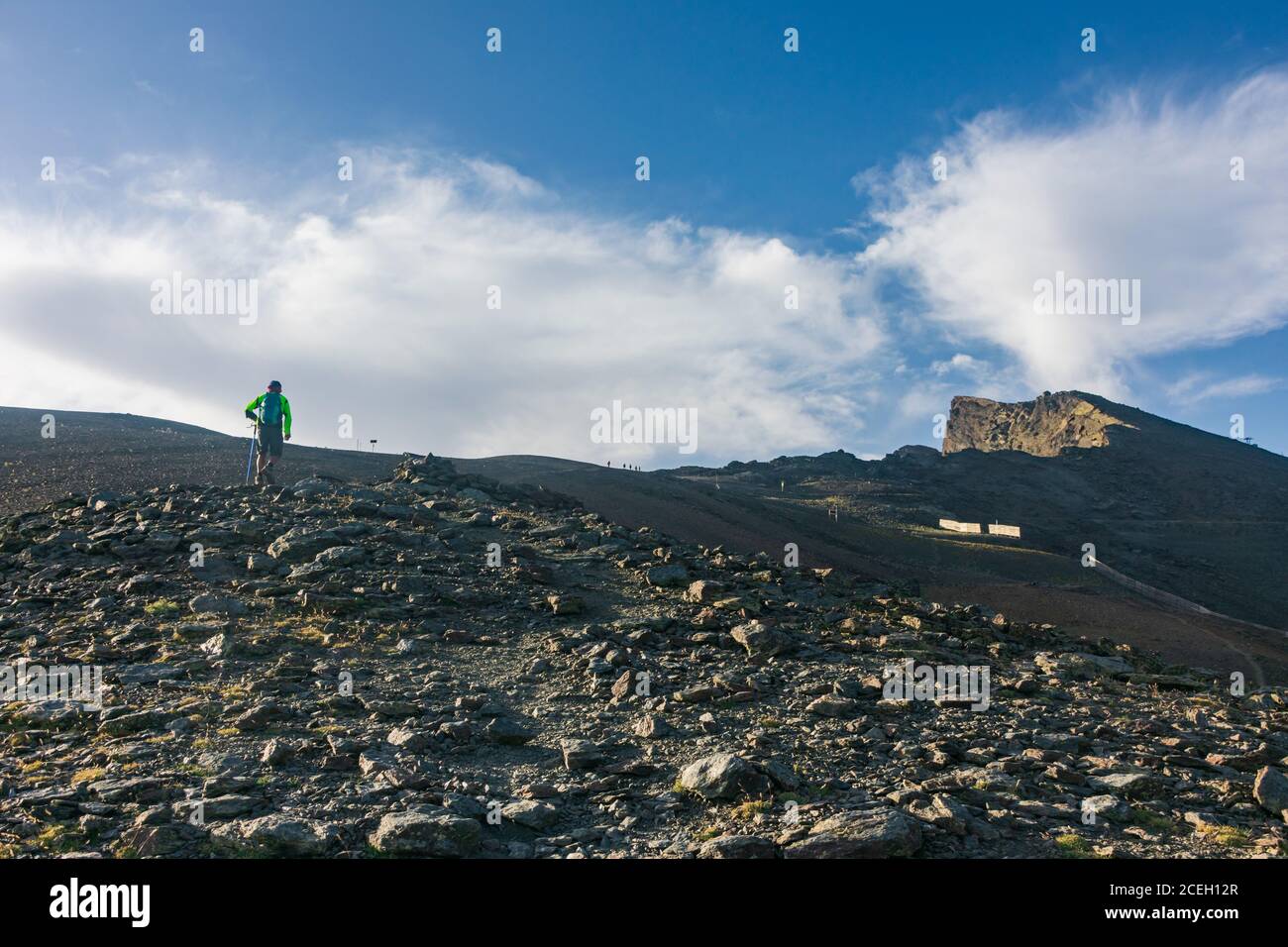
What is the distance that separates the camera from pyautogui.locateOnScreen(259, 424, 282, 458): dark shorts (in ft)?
61.1

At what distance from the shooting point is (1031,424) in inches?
4304

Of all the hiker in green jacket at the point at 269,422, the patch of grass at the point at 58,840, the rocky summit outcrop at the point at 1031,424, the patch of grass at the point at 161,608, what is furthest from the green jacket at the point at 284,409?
the rocky summit outcrop at the point at 1031,424

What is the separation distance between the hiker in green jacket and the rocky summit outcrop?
83290 mm

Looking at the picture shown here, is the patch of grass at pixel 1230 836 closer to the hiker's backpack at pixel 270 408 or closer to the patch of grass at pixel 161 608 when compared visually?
the patch of grass at pixel 161 608

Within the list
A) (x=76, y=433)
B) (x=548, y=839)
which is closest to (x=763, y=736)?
A: (x=548, y=839)

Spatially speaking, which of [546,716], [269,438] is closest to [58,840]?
[546,716]

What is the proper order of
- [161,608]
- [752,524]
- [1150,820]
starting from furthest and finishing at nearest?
[752,524]
[161,608]
[1150,820]

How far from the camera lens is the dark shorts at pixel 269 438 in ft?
61.1

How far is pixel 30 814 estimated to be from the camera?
618 centimetres

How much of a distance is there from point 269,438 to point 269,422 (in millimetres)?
410

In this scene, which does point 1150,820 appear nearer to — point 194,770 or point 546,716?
point 546,716

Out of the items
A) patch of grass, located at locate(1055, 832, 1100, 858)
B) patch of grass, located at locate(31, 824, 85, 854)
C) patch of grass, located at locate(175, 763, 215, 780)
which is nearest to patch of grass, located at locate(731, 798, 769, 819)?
patch of grass, located at locate(1055, 832, 1100, 858)

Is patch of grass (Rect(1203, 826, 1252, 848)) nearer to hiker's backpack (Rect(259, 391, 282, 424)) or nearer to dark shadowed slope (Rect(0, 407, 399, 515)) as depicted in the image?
hiker's backpack (Rect(259, 391, 282, 424))
